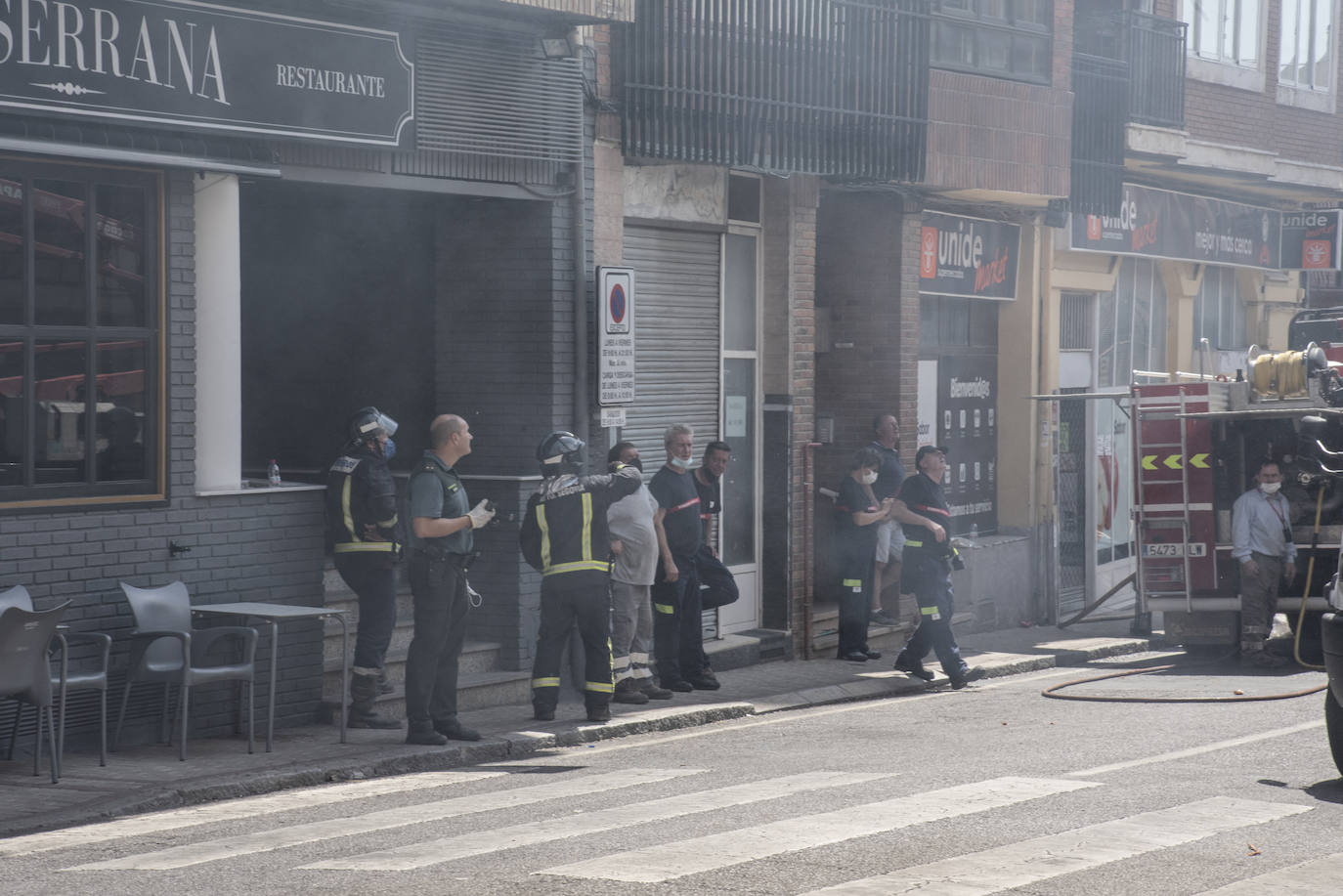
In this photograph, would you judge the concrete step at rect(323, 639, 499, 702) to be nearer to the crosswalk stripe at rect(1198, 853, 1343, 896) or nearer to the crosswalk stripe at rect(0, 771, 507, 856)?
the crosswalk stripe at rect(0, 771, 507, 856)

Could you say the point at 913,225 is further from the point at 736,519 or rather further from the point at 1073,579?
the point at 1073,579

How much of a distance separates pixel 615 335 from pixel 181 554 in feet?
12.6

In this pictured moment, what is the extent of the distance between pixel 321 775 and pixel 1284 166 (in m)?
17.8

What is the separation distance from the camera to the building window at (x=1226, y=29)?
22.2 metres

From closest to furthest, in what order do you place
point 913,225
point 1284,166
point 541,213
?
point 541,213 → point 913,225 → point 1284,166

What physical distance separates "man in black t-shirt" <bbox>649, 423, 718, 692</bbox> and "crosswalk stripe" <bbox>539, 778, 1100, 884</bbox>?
4.33 metres

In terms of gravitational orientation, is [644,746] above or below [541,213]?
below

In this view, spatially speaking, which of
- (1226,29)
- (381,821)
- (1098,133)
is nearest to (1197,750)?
(381,821)

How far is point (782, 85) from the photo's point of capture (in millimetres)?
15094

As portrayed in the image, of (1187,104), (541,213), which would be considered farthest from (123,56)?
(1187,104)

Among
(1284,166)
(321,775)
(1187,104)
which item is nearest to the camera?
(321,775)

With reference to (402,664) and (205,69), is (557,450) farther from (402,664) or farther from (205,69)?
(205,69)

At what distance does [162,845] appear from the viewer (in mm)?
7754

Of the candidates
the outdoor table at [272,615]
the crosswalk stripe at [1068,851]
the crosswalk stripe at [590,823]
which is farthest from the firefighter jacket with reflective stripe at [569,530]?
the crosswalk stripe at [1068,851]
